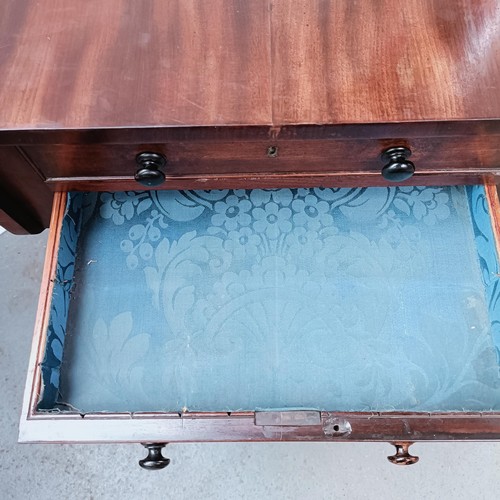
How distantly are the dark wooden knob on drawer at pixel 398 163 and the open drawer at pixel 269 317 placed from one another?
0.11 meters

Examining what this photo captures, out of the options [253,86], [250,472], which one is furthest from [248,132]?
[250,472]

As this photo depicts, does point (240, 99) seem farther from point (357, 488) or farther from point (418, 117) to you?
point (357, 488)

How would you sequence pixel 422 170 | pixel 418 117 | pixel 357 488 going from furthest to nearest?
pixel 357 488 < pixel 422 170 < pixel 418 117

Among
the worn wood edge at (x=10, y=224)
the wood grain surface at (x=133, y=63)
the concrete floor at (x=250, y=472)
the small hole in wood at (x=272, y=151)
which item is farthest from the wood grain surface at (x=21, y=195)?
the concrete floor at (x=250, y=472)

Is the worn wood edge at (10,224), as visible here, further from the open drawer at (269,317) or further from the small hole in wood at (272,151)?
the small hole in wood at (272,151)

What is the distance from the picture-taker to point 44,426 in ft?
1.83

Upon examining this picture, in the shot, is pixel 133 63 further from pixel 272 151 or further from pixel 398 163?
pixel 398 163

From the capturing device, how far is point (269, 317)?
0.66 metres

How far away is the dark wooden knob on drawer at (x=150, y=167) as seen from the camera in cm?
61

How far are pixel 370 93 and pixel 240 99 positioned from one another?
140 mm

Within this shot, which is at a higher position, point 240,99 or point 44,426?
point 240,99

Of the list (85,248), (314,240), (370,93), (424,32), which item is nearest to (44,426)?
(85,248)

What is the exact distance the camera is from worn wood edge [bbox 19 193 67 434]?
573mm

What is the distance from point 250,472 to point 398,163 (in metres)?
0.65
